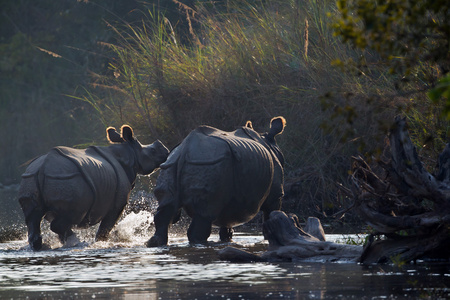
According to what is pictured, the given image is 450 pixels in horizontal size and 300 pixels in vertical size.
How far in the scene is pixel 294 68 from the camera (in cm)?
1356

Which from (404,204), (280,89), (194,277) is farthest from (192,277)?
(280,89)

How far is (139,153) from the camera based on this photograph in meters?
11.5

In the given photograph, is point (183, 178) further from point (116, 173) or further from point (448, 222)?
point (448, 222)

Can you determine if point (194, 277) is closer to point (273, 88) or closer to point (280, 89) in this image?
point (280, 89)

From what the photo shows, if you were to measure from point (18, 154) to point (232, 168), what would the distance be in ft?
90.8

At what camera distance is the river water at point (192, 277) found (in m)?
5.71

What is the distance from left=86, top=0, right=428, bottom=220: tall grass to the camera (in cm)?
1254

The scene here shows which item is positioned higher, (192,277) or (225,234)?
(225,234)

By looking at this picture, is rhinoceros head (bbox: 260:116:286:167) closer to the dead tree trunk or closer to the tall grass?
the tall grass

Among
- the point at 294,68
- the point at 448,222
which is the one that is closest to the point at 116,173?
the point at 294,68

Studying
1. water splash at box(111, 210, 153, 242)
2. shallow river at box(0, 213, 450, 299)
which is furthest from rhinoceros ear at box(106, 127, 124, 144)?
shallow river at box(0, 213, 450, 299)

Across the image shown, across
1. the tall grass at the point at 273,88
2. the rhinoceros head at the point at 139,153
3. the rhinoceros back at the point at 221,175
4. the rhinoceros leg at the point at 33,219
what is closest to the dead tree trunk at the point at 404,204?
the rhinoceros back at the point at 221,175

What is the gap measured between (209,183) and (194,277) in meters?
2.90

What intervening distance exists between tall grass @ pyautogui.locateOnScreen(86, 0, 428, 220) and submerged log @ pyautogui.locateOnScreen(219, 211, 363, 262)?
3563 millimetres
